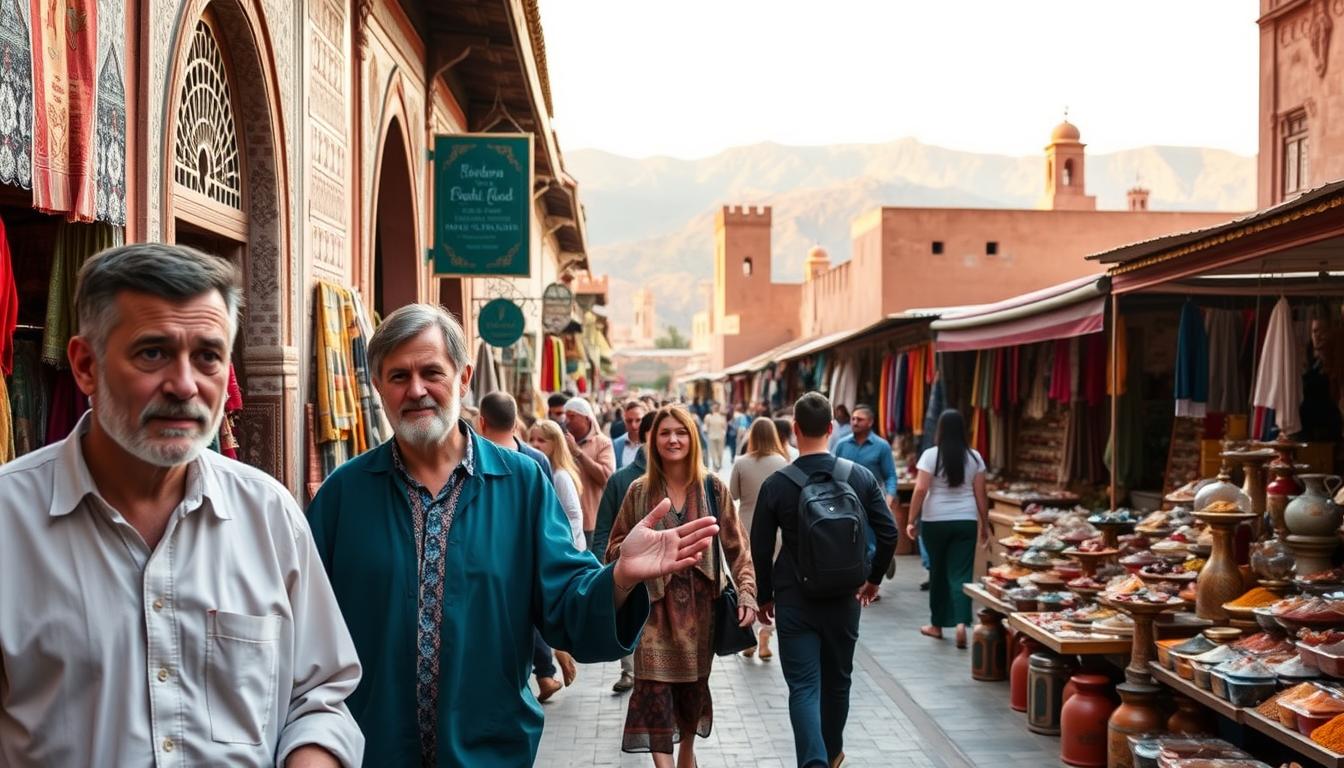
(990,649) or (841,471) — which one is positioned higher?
Answer: (841,471)

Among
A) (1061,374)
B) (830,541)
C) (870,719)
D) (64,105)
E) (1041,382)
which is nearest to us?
(64,105)

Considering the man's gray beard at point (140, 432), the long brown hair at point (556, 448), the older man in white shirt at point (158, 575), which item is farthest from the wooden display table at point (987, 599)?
the man's gray beard at point (140, 432)

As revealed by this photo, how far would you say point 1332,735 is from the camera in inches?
191

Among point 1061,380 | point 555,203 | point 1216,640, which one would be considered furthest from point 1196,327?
point 555,203

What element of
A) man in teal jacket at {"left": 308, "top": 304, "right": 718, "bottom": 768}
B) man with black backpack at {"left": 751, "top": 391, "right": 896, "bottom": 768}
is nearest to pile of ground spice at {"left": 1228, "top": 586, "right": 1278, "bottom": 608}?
man with black backpack at {"left": 751, "top": 391, "right": 896, "bottom": 768}

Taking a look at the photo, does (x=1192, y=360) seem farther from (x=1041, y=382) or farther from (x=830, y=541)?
(x=830, y=541)

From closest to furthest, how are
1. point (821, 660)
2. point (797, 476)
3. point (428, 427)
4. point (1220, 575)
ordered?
point (428, 427)
point (821, 660)
point (797, 476)
point (1220, 575)

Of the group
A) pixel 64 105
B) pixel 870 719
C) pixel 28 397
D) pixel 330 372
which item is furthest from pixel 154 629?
pixel 870 719

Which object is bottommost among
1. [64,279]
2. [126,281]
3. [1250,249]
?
[126,281]

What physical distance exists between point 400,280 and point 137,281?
933 centimetres

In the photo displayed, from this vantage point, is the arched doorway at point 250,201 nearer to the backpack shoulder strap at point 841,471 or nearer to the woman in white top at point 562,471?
the woman in white top at point 562,471

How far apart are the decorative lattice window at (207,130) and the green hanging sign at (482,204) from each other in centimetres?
454

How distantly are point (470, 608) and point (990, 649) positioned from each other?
6.37 meters

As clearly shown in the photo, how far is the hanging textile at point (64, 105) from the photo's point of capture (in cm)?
378
